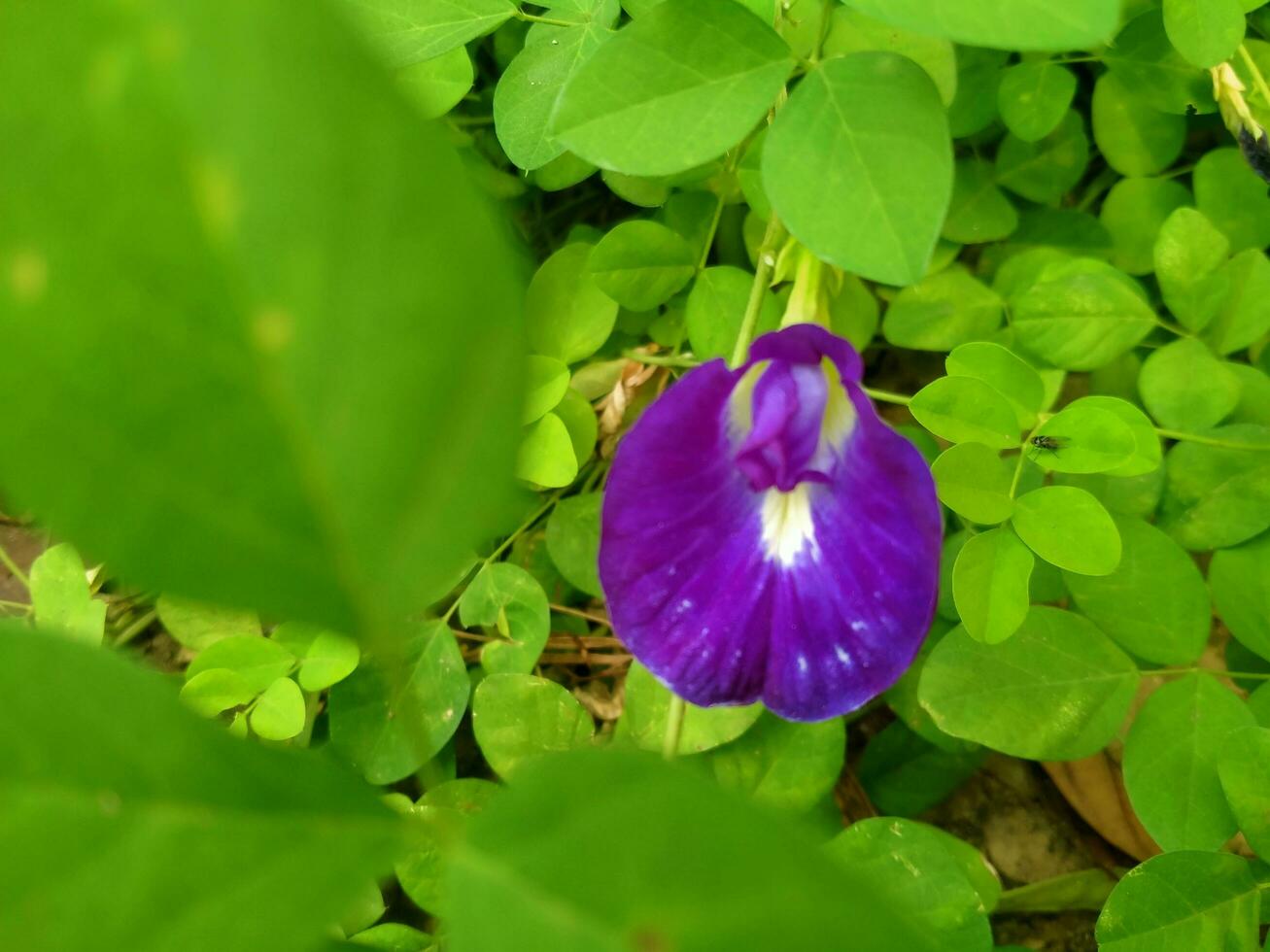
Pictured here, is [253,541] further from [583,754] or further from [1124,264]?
[1124,264]

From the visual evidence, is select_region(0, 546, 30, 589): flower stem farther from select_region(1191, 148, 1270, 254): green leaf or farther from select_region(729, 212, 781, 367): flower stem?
select_region(1191, 148, 1270, 254): green leaf

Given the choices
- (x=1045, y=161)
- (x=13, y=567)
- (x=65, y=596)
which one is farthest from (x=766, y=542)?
(x=13, y=567)

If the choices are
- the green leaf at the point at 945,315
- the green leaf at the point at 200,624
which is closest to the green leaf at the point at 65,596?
the green leaf at the point at 200,624

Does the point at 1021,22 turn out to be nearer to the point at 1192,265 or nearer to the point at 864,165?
the point at 864,165

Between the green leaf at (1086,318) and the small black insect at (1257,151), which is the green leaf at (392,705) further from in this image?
the small black insect at (1257,151)

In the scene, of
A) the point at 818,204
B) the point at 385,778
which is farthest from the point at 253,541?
the point at 385,778

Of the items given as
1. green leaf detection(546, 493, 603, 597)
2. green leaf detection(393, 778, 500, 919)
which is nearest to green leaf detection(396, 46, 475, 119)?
green leaf detection(546, 493, 603, 597)
